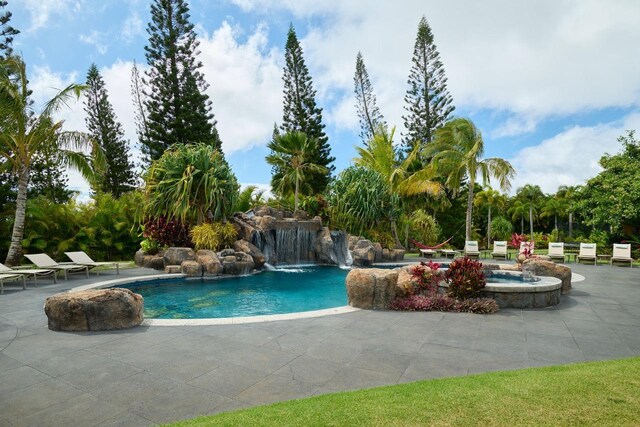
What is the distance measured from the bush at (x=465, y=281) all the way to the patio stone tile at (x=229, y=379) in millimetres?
4082

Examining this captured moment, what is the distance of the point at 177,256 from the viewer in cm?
1169

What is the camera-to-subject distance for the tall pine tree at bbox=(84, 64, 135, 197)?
2545cm

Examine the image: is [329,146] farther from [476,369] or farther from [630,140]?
[476,369]

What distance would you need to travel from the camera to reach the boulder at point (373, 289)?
19.9ft

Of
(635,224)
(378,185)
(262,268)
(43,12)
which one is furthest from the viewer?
(378,185)

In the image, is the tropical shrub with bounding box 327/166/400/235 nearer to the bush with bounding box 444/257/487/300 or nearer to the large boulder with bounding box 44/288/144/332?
the bush with bounding box 444/257/487/300

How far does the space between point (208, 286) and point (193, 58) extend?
1934 centimetres

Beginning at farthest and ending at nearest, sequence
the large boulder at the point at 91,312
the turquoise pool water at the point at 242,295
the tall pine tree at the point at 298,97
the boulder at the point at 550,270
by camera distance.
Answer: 1. the tall pine tree at the point at 298,97
2. the boulder at the point at 550,270
3. the turquoise pool water at the point at 242,295
4. the large boulder at the point at 91,312

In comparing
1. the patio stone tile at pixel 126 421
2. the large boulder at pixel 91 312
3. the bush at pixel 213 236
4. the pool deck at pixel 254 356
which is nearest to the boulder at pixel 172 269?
the bush at pixel 213 236

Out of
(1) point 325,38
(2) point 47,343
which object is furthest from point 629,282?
(2) point 47,343

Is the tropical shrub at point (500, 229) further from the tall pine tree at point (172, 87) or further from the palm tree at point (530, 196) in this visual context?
the tall pine tree at point (172, 87)

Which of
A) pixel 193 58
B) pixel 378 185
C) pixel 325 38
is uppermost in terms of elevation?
pixel 193 58

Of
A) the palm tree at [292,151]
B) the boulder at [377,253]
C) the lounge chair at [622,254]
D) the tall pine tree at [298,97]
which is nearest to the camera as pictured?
the lounge chair at [622,254]

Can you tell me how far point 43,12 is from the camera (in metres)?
8.89
